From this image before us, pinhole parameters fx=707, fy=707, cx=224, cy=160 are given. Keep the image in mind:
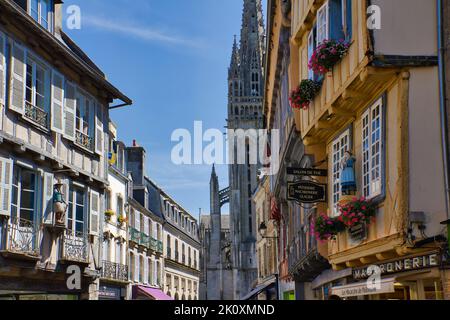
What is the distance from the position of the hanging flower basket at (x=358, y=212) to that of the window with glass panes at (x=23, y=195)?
27.3 ft

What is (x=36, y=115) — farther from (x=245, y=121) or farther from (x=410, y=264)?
(x=245, y=121)

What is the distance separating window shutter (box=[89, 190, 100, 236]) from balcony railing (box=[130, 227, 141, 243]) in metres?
9.60

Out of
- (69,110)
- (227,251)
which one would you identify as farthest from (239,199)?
(69,110)

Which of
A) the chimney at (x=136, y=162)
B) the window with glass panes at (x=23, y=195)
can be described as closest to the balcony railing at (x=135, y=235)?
the chimney at (x=136, y=162)

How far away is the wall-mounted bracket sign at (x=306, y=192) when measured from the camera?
1301 cm

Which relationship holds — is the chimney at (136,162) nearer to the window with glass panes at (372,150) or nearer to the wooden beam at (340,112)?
the wooden beam at (340,112)

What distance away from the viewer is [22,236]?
629 inches

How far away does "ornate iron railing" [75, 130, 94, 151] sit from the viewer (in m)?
19.8

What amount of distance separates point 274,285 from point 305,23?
1394 centimetres

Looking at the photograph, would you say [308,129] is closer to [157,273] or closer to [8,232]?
[8,232]

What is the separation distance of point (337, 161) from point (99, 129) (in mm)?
10588
